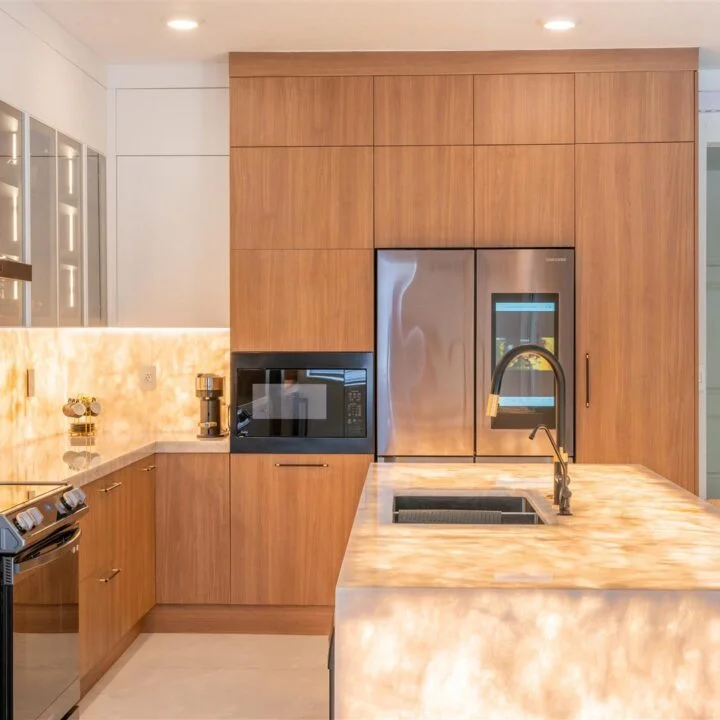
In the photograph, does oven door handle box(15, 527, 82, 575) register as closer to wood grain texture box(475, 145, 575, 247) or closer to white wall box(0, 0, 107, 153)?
white wall box(0, 0, 107, 153)

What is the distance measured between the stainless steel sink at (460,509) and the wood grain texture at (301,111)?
7.13ft

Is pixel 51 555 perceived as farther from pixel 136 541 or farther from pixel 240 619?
pixel 240 619

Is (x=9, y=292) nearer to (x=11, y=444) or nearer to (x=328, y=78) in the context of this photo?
(x=11, y=444)

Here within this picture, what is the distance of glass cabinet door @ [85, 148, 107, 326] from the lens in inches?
174

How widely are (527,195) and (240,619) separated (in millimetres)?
2350

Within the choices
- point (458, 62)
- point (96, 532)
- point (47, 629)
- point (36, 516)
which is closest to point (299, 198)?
point (458, 62)

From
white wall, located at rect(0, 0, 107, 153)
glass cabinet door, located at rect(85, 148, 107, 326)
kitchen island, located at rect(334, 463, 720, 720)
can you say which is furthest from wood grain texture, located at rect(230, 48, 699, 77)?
kitchen island, located at rect(334, 463, 720, 720)

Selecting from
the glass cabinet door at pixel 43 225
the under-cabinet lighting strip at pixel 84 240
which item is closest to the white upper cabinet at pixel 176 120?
the under-cabinet lighting strip at pixel 84 240

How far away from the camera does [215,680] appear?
3889 millimetres

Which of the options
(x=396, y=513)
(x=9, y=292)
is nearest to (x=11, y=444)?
(x=9, y=292)

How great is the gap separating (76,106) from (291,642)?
2.55 m

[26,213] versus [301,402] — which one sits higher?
[26,213]

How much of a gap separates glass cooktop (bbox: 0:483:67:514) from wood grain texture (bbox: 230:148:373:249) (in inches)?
70.6

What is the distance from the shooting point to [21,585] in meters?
2.71
